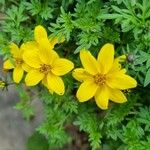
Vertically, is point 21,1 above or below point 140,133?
above

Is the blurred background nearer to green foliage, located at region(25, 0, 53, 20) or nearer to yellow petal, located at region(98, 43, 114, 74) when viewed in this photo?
green foliage, located at region(25, 0, 53, 20)

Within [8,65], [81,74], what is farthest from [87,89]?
[8,65]

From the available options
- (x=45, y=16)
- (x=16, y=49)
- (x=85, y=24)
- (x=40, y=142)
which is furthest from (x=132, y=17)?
(x=40, y=142)

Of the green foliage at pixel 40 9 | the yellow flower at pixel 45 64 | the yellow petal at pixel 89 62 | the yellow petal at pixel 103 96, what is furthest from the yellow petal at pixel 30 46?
the yellow petal at pixel 103 96

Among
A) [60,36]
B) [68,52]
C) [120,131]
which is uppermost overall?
[60,36]

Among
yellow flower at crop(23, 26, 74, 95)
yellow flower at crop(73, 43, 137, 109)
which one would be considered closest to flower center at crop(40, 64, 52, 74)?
yellow flower at crop(23, 26, 74, 95)

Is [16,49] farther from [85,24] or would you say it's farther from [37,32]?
[85,24]

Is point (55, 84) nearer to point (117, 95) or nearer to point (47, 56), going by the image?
point (47, 56)

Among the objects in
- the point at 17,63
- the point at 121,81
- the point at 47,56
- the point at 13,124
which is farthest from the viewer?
the point at 13,124
